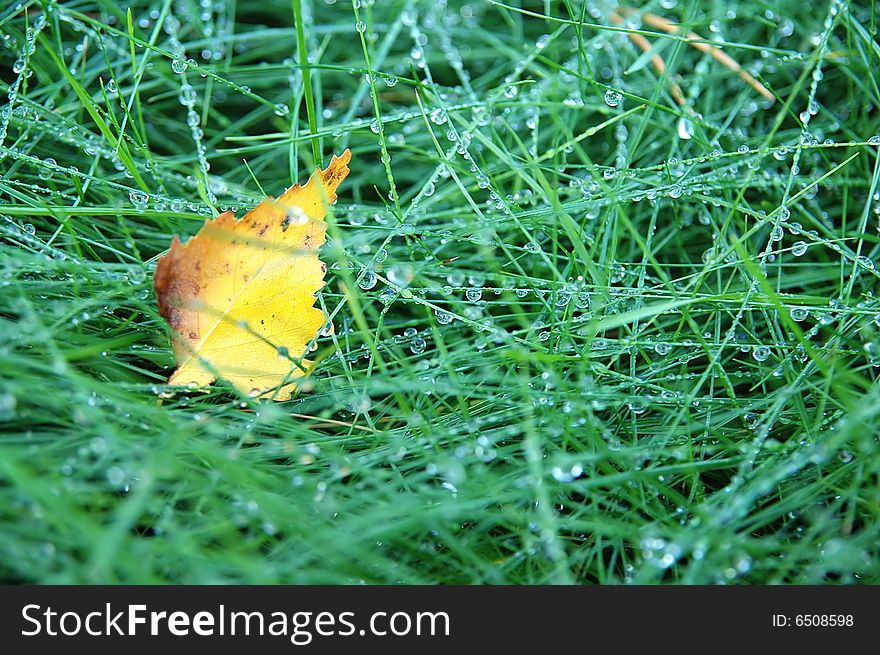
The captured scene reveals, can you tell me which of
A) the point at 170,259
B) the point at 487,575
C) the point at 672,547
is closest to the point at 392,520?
the point at 487,575

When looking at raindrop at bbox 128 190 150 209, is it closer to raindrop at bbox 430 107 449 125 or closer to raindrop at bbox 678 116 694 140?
raindrop at bbox 430 107 449 125

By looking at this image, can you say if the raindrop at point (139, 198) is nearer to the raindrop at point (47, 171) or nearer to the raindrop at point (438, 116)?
the raindrop at point (47, 171)

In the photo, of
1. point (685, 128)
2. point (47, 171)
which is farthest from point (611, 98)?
point (47, 171)

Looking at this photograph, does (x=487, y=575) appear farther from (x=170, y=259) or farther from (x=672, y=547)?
(x=170, y=259)

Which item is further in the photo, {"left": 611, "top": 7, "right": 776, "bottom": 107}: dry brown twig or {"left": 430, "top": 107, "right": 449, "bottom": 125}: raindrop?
{"left": 611, "top": 7, "right": 776, "bottom": 107}: dry brown twig

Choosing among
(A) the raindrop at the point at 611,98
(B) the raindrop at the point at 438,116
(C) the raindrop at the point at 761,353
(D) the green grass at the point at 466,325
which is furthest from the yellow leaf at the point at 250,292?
(C) the raindrop at the point at 761,353

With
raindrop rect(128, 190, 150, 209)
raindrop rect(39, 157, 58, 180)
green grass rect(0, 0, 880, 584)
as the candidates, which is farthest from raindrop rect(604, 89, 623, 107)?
raindrop rect(39, 157, 58, 180)

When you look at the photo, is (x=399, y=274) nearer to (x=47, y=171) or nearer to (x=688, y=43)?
(x=47, y=171)
